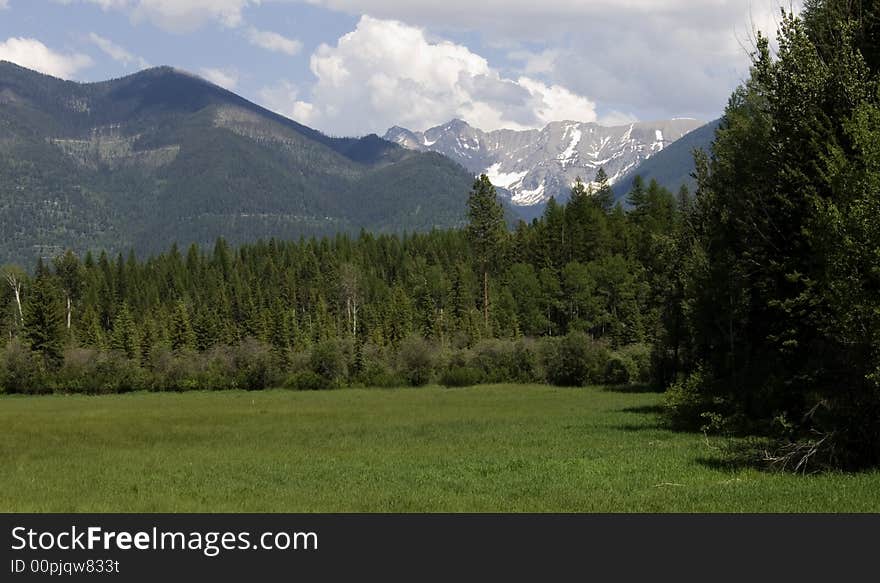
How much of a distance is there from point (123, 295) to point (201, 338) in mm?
53059

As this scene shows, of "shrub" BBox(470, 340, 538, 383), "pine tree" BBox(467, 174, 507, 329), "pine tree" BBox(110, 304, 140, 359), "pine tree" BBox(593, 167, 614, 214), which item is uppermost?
"pine tree" BBox(593, 167, 614, 214)

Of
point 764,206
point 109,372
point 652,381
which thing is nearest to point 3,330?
point 109,372

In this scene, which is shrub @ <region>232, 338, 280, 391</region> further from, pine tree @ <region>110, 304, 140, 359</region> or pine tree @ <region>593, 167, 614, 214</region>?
pine tree @ <region>593, 167, 614, 214</region>

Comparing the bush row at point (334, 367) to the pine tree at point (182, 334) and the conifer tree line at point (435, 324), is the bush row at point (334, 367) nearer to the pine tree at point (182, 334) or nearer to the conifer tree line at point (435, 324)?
the conifer tree line at point (435, 324)

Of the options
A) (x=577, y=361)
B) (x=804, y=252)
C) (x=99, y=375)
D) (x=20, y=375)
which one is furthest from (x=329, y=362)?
(x=804, y=252)

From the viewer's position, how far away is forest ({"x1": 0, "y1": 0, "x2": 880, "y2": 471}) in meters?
24.7

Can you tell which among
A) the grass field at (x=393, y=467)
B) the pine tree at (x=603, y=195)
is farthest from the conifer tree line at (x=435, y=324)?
the grass field at (x=393, y=467)

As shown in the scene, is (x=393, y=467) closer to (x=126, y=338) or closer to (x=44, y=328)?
(x=44, y=328)

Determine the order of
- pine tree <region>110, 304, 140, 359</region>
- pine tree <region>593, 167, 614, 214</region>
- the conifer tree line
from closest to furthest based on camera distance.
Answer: the conifer tree line
pine tree <region>110, 304, 140, 359</region>
pine tree <region>593, 167, 614, 214</region>

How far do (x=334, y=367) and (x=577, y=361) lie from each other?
33.7 m

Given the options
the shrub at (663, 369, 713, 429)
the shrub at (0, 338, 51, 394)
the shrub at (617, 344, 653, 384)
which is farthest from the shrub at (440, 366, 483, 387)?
the shrub at (663, 369, 713, 429)

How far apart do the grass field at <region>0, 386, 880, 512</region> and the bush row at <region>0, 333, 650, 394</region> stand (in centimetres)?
3664

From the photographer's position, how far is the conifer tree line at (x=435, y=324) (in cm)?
10919

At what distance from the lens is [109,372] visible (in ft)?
383
